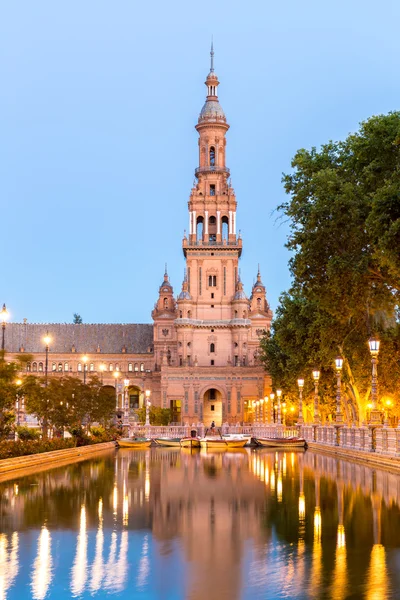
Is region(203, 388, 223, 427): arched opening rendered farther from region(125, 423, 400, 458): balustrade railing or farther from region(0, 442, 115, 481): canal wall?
region(0, 442, 115, 481): canal wall

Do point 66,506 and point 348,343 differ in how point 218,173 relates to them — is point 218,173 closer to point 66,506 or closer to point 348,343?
point 348,343

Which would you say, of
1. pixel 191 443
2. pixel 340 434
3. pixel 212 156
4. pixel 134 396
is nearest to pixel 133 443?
pixel 191 443

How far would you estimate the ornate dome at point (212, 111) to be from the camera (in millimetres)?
142375

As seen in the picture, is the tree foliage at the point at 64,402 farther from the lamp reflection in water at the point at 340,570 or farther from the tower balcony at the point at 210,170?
the tower balcony at the point at 210,170

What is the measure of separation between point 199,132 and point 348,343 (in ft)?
299

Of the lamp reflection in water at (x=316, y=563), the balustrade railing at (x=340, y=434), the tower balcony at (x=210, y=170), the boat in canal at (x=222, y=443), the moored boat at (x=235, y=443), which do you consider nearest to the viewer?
the lamp reflection in water at (x=316, y=563)

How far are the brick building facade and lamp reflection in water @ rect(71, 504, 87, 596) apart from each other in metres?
117

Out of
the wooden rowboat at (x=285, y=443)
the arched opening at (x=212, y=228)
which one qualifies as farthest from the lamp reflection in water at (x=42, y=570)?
the arched opening at (x=212, y=228)

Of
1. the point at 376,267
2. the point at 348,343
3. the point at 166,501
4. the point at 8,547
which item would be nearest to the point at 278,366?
the point at 348,343

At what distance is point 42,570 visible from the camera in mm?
11352

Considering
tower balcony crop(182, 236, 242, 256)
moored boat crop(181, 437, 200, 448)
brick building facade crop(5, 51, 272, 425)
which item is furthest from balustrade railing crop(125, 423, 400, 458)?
tower balcony crop(182, 236, 242, 256)

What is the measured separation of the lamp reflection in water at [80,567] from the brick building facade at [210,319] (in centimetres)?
11742

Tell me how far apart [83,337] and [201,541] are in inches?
5926

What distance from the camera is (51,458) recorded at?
41938mm
